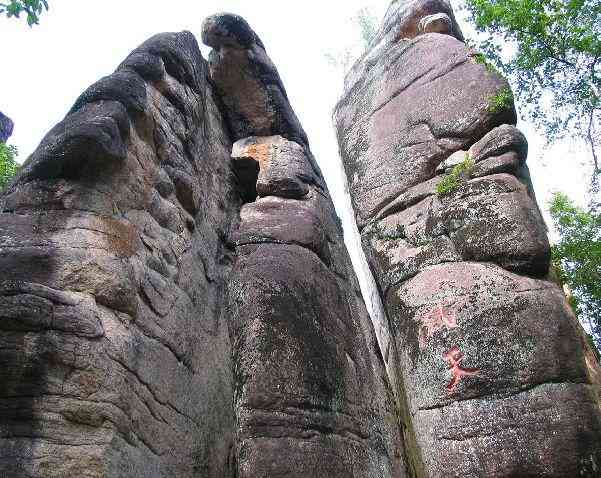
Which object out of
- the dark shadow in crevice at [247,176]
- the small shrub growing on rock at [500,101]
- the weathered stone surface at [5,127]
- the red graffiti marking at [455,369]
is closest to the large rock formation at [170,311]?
the dark shadow in crevice at [247,176]

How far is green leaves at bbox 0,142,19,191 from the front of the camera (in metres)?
10.5

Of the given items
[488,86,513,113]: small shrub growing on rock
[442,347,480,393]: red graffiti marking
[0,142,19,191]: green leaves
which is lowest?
[442,347,480,393]: red graffiti marking

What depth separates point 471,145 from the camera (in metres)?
7.08

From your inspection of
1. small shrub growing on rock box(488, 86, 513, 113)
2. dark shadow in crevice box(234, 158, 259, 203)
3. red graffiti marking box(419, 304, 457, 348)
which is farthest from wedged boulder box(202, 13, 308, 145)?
red graffiti marking box(419, 304, 457, 348)

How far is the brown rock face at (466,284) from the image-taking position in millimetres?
5012

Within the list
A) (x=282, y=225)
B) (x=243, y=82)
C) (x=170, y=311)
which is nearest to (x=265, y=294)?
(x=170, y=311)

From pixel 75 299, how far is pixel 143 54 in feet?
10.1

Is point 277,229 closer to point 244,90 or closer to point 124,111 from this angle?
point 124,111

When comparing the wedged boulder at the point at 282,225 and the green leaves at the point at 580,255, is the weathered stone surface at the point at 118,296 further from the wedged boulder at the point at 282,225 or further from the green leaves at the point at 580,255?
the green leaves at the point at 580,255

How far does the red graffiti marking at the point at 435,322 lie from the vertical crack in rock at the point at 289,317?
68cm

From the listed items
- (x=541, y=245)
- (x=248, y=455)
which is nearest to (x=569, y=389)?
(x=541, y=245)

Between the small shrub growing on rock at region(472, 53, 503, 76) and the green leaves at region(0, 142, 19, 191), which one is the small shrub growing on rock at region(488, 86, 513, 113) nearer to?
the small shrub growing on rock at region(472, 53, 503, 76)

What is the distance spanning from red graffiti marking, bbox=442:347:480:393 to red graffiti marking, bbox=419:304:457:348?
0.27m

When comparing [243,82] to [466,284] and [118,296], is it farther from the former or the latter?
[118,296]
